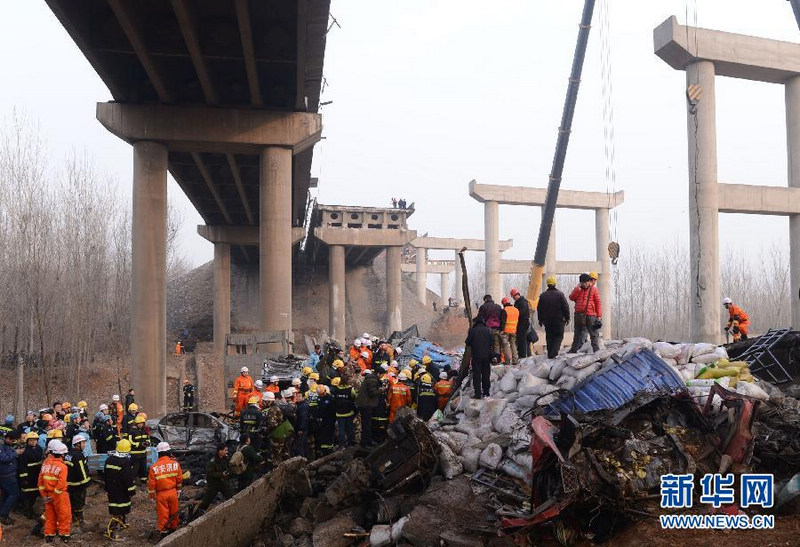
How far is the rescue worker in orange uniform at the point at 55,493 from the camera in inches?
420

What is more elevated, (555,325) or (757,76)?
(757,76)

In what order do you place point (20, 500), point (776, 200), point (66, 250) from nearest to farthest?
point (20, 500) < point (776, 200) < point (66, 250)

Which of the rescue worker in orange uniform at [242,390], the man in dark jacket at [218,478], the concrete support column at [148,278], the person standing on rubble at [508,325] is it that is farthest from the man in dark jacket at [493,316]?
the concrete support column at [148,278]

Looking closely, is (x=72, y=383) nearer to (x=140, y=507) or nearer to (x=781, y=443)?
(x=140, y=507)

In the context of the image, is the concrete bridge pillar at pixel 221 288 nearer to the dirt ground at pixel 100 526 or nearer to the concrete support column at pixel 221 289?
the concrete support column at pixel 221 289

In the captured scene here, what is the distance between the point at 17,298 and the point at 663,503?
94.4 feet

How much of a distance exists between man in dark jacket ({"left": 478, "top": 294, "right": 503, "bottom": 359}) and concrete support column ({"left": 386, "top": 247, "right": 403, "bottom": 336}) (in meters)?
29.0

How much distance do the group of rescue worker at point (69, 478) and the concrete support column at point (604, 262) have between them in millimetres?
37504

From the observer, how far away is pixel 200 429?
15266 millimetres

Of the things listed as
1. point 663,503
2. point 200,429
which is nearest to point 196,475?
point 200,429

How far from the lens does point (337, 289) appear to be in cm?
4381

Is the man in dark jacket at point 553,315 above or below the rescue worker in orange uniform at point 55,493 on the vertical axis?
above

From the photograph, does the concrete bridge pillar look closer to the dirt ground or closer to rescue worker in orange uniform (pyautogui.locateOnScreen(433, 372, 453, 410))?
the dirt ground

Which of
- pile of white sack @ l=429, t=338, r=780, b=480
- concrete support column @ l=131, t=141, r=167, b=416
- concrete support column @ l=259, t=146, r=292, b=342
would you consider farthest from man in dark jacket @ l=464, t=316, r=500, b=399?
concrete support column @ l=131, t=141, r=167, b=416
